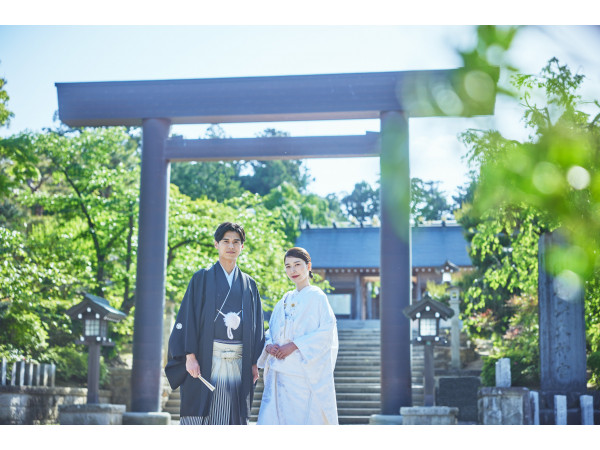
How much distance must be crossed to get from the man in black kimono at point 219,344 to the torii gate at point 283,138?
3.82 m

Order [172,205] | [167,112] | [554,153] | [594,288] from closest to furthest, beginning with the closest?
1. [554,153]
2. [594,288]
3. [167,112]
4. [172,205]

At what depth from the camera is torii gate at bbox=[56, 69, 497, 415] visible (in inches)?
309

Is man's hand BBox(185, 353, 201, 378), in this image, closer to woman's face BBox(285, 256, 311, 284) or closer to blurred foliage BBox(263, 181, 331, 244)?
woman's face BBox(285, 256, 311, 284)

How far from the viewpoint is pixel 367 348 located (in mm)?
13570

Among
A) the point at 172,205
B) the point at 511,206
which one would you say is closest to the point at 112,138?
the point at 172,205

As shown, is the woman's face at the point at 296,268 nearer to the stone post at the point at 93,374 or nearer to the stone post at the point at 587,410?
the stone post at the point at 587,410

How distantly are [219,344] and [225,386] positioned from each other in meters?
0.24

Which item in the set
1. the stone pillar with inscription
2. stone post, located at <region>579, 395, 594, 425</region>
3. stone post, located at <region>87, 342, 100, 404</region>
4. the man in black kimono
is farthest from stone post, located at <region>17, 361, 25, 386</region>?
stone post, located at <region>579, 395, 594, 425</region>

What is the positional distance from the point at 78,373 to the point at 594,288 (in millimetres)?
7081

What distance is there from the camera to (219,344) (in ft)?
13.7

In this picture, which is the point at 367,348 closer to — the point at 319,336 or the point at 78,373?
the point at 78,373

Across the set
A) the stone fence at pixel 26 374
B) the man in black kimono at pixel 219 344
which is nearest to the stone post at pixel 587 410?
the man in black kimono at pixel 219 344

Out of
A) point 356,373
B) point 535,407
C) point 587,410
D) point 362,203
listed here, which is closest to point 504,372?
point 535,407

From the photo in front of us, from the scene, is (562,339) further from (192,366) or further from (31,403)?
(31,403)
